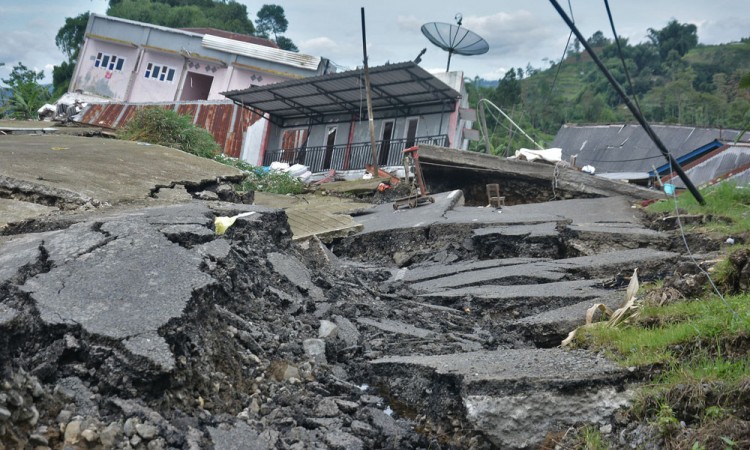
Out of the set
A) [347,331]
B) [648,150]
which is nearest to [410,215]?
[347,331]

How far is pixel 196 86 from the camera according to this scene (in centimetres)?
2792

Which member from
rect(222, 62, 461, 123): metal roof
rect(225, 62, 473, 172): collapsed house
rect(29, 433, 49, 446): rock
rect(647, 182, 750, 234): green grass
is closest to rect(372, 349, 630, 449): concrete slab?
rect(29, 433, 49, 446): rock

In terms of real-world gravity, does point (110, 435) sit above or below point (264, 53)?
below

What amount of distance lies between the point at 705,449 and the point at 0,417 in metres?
2.41

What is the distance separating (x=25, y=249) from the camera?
3.72 metres

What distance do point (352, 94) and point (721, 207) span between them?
10.6 meters

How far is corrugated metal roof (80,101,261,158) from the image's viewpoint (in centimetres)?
1930

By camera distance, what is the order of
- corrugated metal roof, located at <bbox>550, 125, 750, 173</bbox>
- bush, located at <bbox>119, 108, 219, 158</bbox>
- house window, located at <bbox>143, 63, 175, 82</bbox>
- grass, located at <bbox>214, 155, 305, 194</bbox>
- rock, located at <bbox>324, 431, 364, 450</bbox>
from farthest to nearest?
house window, located at <bbox>143, 63, 175, 82</bbox>, corrugated metal roof, located at <bbox>550, 125, 750, 173</bbox>, grass, located at <bbox>214, 155, 305, 194</bbox>, bush, located at <bbox>119, 108, 219, 158</bbox>, rock, located at <bbox>324, 431, 364, 450</bbox>

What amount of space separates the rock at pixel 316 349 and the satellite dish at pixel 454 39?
46.0 ft

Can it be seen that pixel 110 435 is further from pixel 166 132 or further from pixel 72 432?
pixel 166 132

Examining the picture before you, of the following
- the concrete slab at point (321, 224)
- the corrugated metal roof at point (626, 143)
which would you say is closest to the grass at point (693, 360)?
the concrete slab at point (321, 224)

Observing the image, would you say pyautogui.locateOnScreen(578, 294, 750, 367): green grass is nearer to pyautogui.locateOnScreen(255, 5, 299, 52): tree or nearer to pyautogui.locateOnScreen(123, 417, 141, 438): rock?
pyautogui.locateOnScreen(123, 417, 141, 438): rock

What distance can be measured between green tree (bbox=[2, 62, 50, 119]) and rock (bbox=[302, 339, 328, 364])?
15423 mm

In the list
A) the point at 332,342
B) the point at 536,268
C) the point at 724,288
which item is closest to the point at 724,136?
the point at 536,268
